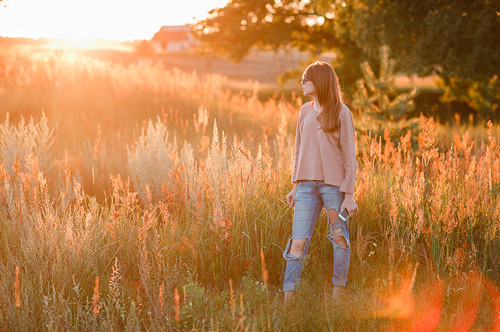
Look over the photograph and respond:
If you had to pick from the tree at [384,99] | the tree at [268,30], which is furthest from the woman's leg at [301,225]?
the tree at [268,30]

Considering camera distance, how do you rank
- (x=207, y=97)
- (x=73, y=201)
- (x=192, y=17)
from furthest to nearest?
(x=192, y=17), (x=207, y=97), (x=73, y=201)

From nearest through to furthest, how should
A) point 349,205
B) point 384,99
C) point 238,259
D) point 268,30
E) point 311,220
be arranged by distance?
1. point 349,205
2. point 311,220
3. point 238,259
4. point 384,99
5. point 268,30

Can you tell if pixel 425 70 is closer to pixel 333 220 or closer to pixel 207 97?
pixel 207 97

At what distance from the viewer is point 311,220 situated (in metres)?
2.99

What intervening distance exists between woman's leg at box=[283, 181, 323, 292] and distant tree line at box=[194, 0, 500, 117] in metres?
8.33

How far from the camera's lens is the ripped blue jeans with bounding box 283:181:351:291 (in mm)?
2949

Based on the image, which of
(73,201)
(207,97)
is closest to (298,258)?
(73,201)

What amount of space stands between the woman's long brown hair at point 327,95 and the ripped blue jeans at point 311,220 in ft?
1.45

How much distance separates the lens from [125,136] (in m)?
7.34

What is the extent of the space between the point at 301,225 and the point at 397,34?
35.1ft

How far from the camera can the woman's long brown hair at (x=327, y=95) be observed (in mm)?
2902

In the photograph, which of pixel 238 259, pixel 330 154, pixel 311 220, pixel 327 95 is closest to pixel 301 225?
pixel 311 220

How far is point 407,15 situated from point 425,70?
5.77ft

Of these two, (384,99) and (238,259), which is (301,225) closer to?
(238,259)
